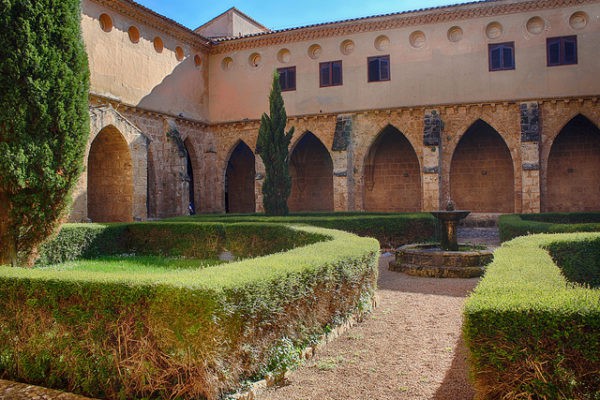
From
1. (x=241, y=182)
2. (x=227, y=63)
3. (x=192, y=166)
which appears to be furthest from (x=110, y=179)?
(x=241, y=182)

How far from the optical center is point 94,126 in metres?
14.4

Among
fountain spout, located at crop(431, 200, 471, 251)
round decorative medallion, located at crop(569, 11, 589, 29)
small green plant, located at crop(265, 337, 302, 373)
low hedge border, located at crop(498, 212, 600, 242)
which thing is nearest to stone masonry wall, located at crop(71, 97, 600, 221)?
round decorative medallion, located at crop(569, 11, 589, 29)

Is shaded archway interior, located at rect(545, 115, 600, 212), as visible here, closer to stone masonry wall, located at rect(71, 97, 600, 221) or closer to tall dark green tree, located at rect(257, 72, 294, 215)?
stone masonry wall, located at rect(71, 97, 600, 221)

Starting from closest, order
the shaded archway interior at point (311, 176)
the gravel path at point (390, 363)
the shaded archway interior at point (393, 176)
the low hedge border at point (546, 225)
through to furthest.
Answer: the gravel path at point (390, 363)
the low hedge border at point (546, 225)
the shaded archway interior at point (393, 176)
the shaded archway interior at point (311, 176)

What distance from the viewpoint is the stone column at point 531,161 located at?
17391mm

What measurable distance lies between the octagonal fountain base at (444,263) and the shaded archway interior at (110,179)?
31.2ft

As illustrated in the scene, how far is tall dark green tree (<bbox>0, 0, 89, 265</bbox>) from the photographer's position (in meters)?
6.34

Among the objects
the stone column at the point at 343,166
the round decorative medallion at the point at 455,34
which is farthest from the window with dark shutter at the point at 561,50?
the stone column at the point at 343,166

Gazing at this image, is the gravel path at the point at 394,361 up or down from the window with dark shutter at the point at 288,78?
down

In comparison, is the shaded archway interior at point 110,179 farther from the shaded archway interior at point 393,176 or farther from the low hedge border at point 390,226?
the shaded archway interior at point 393,176

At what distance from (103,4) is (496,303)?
16843mm

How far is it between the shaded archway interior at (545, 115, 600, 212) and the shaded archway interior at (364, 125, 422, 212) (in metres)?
5.16

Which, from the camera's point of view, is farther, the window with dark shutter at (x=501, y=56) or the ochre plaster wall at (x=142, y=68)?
the window with dark shutter at (x=501, y=56)

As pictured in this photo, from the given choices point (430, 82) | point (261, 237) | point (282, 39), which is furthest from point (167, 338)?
point (282, 39)
